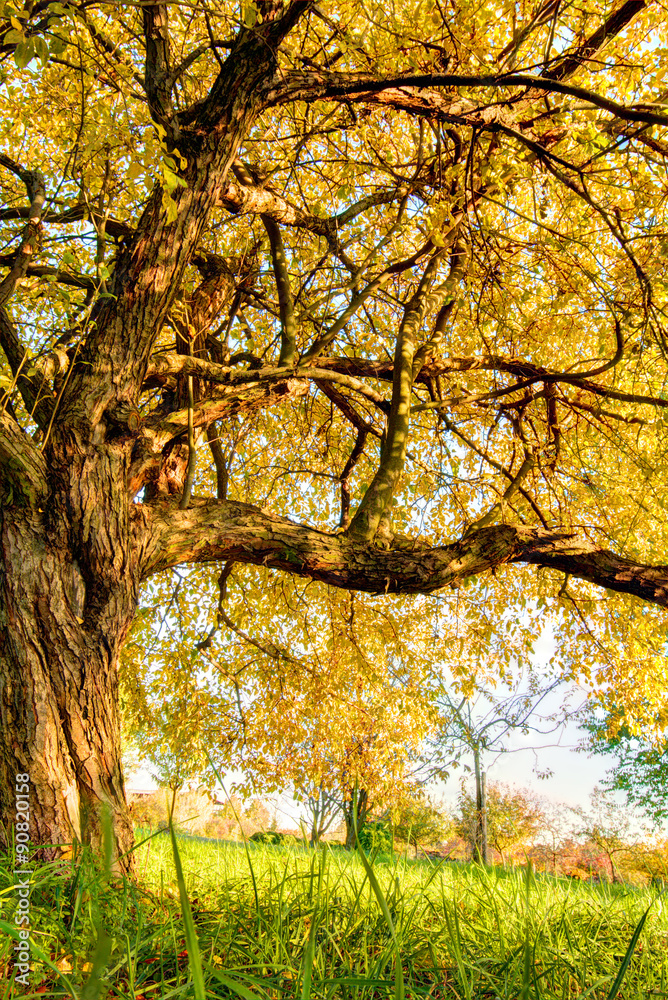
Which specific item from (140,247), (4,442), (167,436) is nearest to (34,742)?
(4,442)

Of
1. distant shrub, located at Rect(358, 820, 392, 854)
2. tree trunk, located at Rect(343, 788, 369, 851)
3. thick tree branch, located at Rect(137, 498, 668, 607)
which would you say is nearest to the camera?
tree trunk, located at Rect(343, 788, 369, 851)

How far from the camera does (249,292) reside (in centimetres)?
560

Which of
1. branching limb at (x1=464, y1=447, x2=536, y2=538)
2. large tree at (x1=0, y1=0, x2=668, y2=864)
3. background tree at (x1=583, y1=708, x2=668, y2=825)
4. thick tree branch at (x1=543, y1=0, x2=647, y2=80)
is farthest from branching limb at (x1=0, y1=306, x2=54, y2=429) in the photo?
background tree at (x1=583, y1=708, x2=668, y2=825)

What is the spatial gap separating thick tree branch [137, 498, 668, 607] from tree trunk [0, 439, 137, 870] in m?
0.33

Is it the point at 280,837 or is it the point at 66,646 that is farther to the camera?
the point at 280,837

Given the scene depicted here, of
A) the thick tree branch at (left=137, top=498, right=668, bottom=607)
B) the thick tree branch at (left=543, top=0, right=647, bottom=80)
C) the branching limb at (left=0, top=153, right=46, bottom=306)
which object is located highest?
the thick tree branch at (left=543, top=0, right=647, bottom=80)

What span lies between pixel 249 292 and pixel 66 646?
11.8 feet

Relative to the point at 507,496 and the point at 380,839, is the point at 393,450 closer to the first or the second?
the point at 507,496

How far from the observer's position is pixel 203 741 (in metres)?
6.39

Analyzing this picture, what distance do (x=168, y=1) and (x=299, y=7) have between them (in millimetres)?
1549

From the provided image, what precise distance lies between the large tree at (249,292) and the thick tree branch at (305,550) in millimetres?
17

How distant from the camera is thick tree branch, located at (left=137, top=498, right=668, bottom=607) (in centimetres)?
393

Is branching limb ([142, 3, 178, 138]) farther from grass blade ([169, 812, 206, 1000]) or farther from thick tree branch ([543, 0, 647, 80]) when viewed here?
grass blade ([169, 812, 206, 1000])

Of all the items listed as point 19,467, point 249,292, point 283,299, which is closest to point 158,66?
point 283,299
